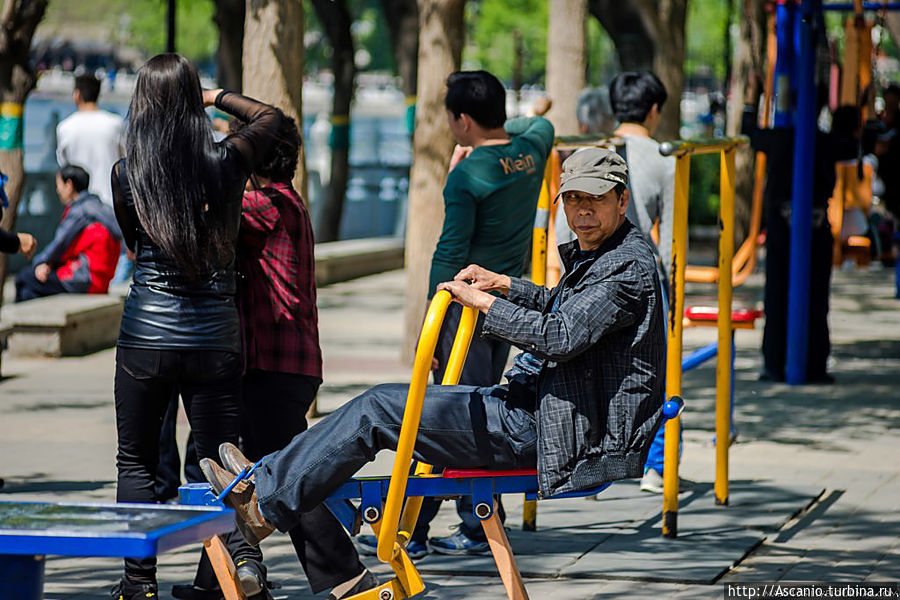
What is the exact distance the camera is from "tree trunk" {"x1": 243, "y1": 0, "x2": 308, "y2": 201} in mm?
8695

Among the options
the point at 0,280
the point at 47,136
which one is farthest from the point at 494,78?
the point at 47,136

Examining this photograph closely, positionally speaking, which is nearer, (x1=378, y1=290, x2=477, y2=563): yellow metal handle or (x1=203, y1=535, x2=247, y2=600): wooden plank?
(x1=378, y1=290, x2=477, y2=563): yellow metal handle

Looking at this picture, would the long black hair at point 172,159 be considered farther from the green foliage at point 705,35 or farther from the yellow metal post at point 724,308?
the green foliage at point 705,35

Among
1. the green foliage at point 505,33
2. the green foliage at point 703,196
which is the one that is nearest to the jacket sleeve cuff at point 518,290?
the green foliage at point 703,196

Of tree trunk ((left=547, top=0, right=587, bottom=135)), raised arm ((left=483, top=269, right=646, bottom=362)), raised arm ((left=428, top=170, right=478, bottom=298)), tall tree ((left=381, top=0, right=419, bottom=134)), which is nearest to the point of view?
raised arm ((left=483, top=269, right=646, bottom=362))

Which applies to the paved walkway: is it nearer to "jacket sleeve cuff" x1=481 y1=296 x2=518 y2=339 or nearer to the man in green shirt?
the man in green shirt

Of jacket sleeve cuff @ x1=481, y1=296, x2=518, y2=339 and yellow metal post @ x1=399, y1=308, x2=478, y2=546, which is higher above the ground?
jacket sleeve cuff @ x1=481, y1=296, x2=518, y2=339

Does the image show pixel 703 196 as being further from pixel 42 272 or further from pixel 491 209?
pixel 491 209

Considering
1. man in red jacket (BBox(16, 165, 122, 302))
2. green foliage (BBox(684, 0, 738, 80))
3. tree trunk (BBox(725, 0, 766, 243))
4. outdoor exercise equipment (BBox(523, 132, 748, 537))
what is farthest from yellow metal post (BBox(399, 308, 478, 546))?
green foliage (BBox(684, 0, 738, 80))

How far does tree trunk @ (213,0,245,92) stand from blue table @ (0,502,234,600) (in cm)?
1435

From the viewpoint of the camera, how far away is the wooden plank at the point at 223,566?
4.72 metres

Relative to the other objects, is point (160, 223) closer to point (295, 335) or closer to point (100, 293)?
point (295, 335)

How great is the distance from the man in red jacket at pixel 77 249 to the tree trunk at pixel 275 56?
2445mm

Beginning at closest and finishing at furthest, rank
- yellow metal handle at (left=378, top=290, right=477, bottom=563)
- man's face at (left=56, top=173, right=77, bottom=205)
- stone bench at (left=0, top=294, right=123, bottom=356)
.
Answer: yellow metal handle at (left=378, top=290, right=477, bottom=563)
man's face at (left=56, top=173, right=77, bottom=205)
stone bench at (left=0, top=294, right=123, bottom=356)
